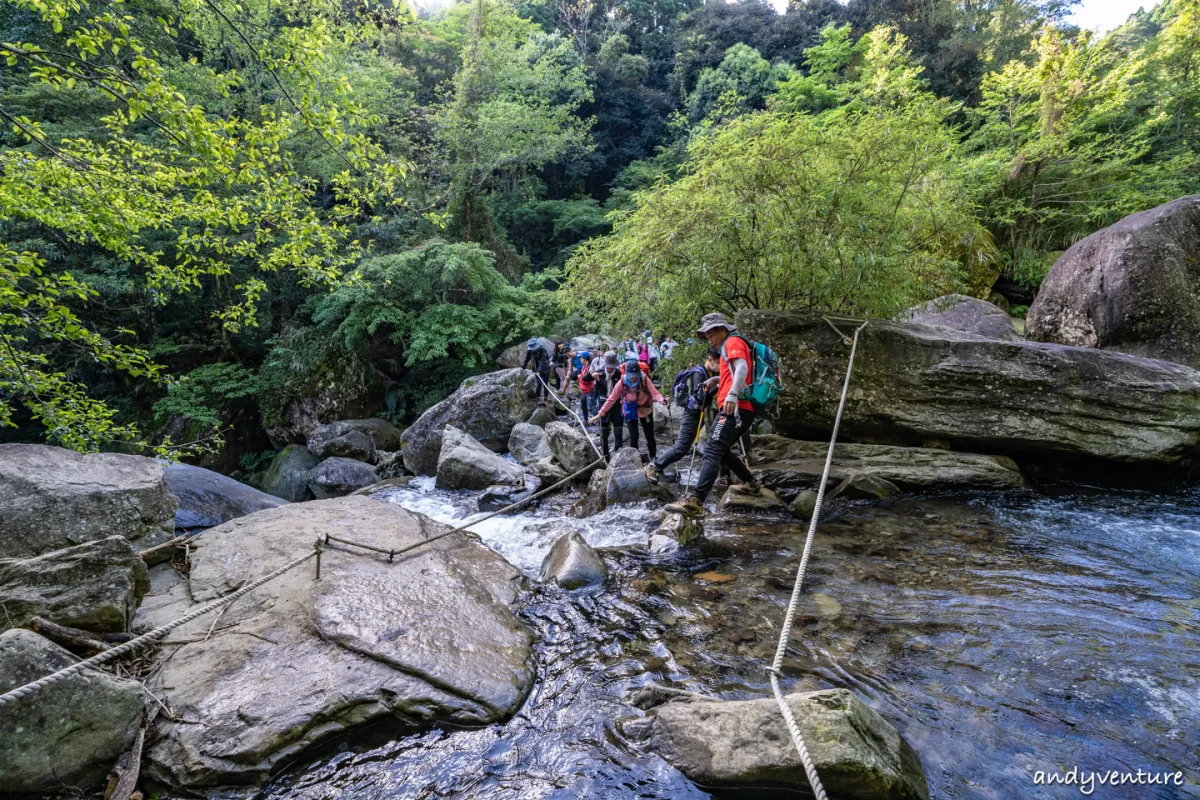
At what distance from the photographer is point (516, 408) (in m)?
14.6

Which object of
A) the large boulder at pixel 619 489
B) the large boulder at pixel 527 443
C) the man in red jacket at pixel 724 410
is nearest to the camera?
the man in red jacket at pixel 724 410

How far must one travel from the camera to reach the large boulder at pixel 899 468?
24.0 ft

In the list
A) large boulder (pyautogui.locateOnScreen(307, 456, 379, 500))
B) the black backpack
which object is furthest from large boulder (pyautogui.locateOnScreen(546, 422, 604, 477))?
large boulder (pyautogui.locateOnScreen(307, 456, 379, 500))

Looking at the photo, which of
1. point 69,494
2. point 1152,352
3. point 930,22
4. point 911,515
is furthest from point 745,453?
point 930,22

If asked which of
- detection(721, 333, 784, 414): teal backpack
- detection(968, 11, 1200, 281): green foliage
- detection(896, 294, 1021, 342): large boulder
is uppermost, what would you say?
detection(968, 11, 1200, 281): green foliage

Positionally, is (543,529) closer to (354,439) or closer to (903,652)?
(903,652)

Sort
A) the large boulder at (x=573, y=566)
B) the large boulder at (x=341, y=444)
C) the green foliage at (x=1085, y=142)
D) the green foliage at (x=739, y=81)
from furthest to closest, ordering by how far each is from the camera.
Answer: the green foliage at (x=739, y=81) → the large boulder at (x=341, y=444) → the green foliage at (x=1085, y=142) → the large boulder at (x=573, y=566)

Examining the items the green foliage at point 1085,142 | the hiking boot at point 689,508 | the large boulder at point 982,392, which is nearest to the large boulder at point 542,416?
the large boulder at point 982,392

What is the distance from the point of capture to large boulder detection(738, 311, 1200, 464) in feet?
22.8

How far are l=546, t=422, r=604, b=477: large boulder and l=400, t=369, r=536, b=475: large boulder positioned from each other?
3.88 m

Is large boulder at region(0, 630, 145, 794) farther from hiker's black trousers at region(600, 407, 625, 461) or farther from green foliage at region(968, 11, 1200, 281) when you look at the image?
green foliage at region(968, 11, 1200, 281)

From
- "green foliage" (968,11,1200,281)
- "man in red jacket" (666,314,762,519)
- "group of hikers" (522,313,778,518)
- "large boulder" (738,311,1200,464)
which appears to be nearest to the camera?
"man in red jacket" (666,314,762,519)

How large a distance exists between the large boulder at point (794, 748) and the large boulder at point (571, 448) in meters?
6.36

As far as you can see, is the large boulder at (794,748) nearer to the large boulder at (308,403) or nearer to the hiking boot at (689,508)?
the hiking boot at (689,508)
